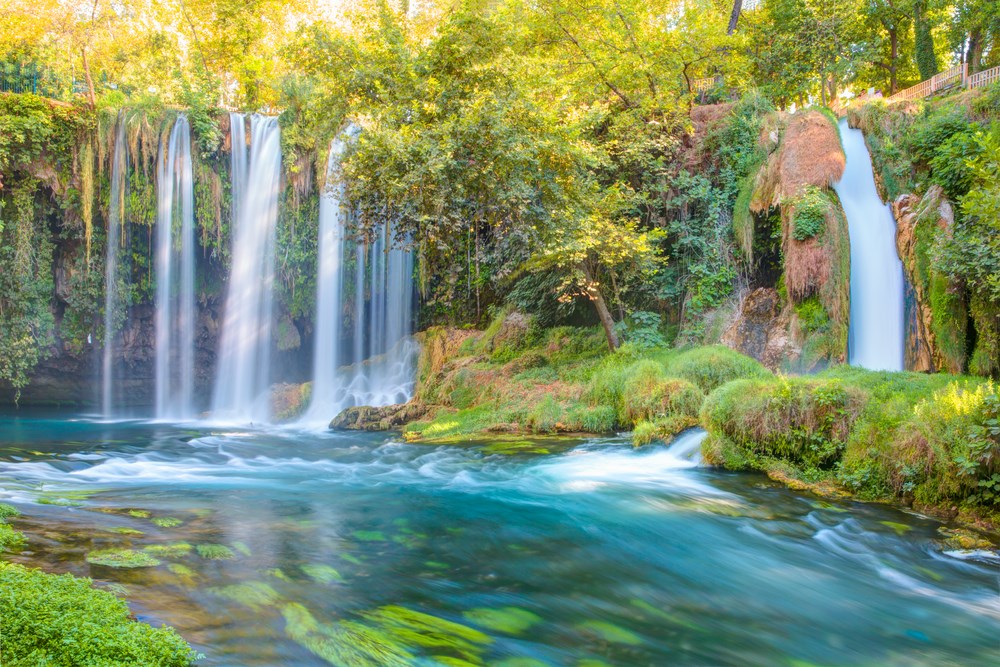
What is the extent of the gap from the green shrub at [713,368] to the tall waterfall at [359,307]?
27.7 feet

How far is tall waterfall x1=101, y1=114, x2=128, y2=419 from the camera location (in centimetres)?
1803

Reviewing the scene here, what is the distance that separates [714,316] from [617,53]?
269 inches

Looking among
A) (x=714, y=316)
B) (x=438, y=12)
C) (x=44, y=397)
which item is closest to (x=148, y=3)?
(x=438, y=12)

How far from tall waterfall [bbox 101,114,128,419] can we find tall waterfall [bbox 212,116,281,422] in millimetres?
3017

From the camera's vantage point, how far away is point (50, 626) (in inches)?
109

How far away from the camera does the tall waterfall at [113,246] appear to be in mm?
18031

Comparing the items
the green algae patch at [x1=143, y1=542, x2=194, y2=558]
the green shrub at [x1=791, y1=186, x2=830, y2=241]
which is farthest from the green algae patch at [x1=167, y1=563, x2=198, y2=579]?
the green shrub at [x1=791, y1=186, x2=830, y2=241]

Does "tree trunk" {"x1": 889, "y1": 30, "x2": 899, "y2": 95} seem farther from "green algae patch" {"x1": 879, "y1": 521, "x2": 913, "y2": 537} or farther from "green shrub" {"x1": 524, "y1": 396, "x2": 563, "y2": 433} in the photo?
"green algae patch" {"x1": 879, "y1": 521, "x2": 913, "y2": 537}

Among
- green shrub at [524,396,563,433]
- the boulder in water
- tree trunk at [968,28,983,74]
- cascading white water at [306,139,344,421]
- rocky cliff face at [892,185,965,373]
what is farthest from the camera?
tree trunk at [968,28,983,74]

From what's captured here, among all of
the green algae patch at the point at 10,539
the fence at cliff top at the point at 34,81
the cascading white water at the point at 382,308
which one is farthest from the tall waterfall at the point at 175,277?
the green algae patch at the point at 10,539

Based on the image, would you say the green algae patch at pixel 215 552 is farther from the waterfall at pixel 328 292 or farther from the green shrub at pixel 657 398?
the waterfall at pixel 328 292

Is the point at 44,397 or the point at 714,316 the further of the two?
the point at 44,397

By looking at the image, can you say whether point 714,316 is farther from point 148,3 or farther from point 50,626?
point 148,3

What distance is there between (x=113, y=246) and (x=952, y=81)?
2594 cm
